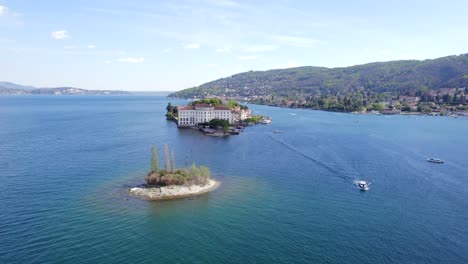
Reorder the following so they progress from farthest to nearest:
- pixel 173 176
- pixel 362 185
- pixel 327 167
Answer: pixel 327 167 < pixel 362 185 < pixel 173 176

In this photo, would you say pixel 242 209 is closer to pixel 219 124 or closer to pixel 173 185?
pixel 173 185

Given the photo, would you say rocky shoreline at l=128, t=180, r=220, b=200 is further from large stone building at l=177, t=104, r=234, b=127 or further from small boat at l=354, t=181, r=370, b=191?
large stone building at l=177, t=104, r=234, b=127

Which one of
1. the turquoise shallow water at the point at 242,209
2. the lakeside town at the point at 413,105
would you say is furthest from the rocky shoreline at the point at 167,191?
the lakeside town at the point at 413,105

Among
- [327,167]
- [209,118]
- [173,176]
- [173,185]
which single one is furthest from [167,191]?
[209,118]

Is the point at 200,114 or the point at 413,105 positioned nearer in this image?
the point at 200,114

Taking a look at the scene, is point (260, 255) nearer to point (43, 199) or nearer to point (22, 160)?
point (43, 199)

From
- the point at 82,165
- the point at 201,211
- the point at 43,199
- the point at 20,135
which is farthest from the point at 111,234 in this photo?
the point at 20,135

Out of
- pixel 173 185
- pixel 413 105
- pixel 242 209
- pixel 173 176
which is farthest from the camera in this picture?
pixel 413 105

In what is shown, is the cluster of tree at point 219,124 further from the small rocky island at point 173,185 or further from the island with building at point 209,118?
the small rocky island at point 173,185
